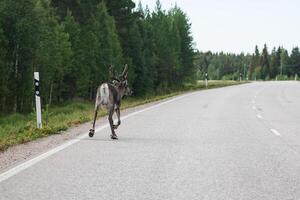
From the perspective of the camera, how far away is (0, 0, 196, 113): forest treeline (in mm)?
32250

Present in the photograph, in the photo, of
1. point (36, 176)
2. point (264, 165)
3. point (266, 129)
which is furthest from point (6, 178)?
point (266, 129)

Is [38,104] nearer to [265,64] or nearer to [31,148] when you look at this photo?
[31,148]

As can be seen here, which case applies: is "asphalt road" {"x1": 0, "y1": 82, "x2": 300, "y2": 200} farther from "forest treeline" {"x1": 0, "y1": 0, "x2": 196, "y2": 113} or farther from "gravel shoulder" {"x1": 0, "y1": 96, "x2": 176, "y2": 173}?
"forest treeline" {"x1": 0, "y1": 0, "x2": 196, "y2": 113}

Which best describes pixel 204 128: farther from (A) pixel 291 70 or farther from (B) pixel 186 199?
(A) pixel 291 70

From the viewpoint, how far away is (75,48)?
4231 centimetres

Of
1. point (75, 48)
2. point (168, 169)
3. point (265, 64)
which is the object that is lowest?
point (168, 169)

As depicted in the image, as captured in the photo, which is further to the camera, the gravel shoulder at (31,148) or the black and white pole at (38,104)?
the black and white pole at (38,104)

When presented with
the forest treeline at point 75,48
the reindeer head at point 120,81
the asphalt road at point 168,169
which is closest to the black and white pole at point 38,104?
the asphalt road at point 168,169

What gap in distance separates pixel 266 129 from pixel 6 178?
9225 mm

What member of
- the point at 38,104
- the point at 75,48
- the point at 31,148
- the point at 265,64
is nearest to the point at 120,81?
the point at 38,104

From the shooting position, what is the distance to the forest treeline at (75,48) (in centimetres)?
3225

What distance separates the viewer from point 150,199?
611 cm

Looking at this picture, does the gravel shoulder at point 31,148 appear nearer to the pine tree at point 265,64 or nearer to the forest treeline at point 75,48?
the forest treeline at point 75,48

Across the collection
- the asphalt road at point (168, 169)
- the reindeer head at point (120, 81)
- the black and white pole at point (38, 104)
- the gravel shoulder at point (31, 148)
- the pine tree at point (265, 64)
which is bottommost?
the asphalt road at point (168, 169)
